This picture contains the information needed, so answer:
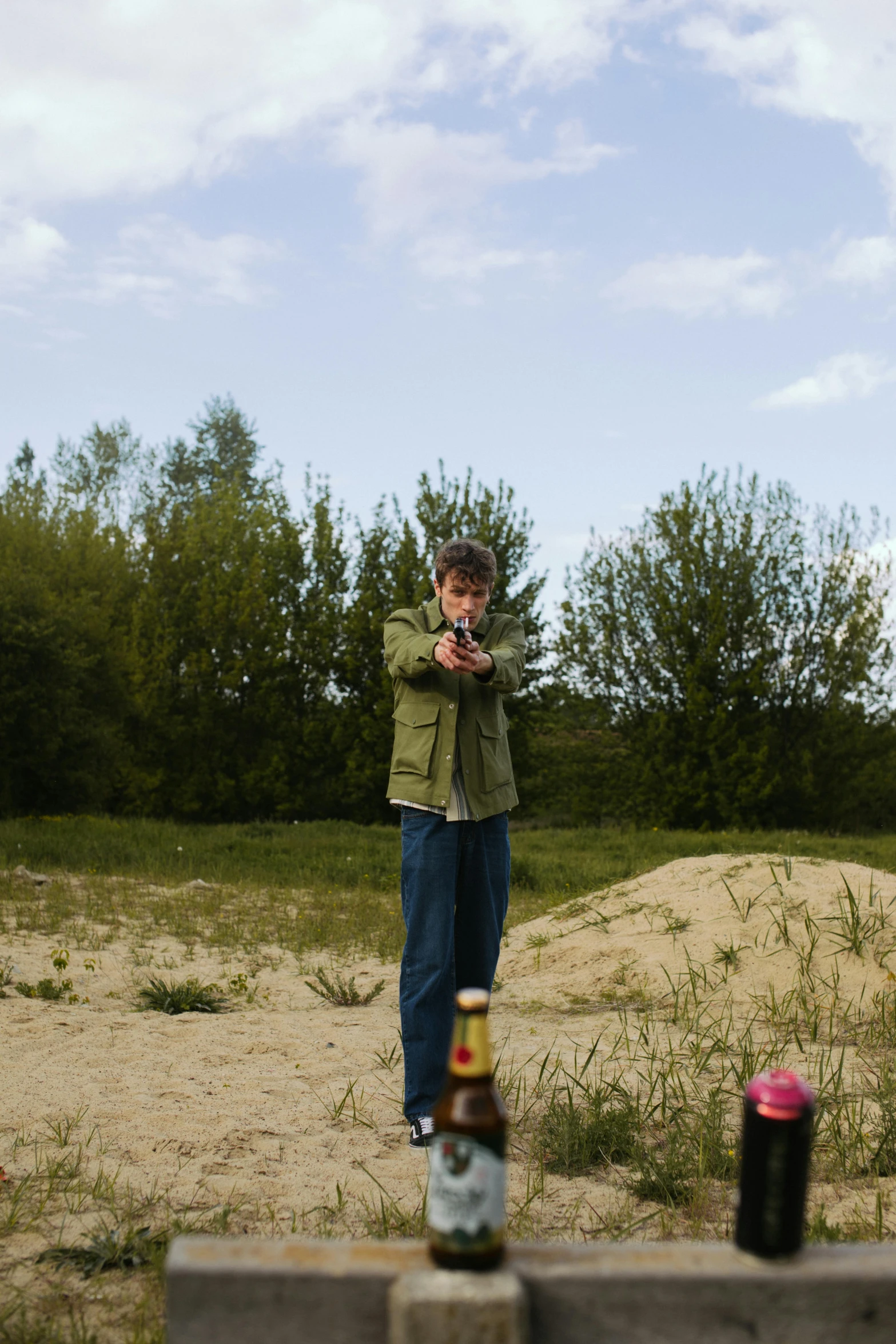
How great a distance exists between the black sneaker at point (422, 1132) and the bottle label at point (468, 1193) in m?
2.24

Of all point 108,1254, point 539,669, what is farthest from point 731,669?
point 108,1254

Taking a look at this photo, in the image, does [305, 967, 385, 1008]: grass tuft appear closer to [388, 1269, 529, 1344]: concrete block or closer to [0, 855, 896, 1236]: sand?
[0, 855, 896, 1236]: sand

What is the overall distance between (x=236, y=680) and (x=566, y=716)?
859 centimetres

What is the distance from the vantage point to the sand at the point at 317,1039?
3.63 metres

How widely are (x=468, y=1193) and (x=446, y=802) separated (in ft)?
7.35

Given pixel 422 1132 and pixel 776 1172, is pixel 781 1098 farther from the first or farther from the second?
pixel 422 1132

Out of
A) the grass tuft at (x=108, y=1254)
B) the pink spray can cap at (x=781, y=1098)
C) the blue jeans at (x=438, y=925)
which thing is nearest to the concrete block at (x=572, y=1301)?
the pink spray can cap at (x=781, y=1098)

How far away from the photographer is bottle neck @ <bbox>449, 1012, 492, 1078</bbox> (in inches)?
72.8

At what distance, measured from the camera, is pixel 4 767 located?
62.6 feet

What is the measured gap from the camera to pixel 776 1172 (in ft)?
6.05

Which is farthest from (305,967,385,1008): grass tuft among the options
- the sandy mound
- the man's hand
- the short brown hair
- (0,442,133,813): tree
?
(0,442,133,813): tree

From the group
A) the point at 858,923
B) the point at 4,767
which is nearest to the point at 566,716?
the point at 4,767

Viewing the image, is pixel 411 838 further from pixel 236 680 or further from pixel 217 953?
pixel 236 680

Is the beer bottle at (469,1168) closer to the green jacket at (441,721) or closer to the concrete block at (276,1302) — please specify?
the concrete block at (276,1302)
